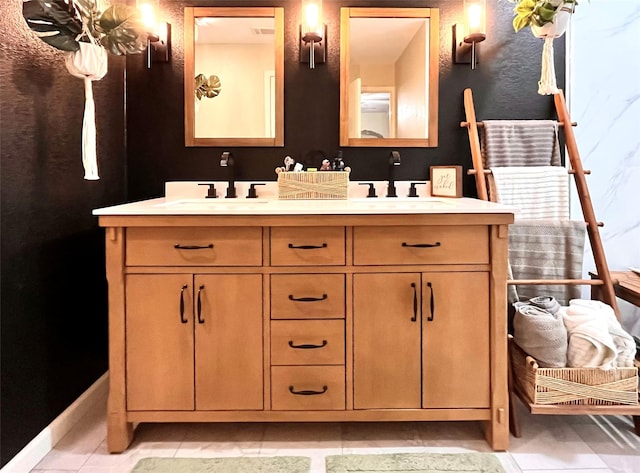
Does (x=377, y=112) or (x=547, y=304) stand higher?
(x=377, y=112)

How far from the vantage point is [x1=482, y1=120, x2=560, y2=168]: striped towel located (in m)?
2.24

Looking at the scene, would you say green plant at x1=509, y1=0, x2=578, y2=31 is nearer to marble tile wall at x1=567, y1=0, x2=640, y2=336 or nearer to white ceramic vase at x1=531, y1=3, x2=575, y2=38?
white ceramic vase at x1=531, y1=3, x2=575, y2=38

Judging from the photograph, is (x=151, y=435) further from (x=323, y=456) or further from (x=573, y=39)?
(x=573, y=39)

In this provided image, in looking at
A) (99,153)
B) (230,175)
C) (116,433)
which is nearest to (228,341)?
(116,433)

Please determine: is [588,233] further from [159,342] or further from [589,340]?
[159,342]

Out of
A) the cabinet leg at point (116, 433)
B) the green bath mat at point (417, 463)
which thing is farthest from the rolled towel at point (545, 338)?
the cabinet leg at point (116, 433)

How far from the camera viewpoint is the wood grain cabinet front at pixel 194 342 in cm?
172

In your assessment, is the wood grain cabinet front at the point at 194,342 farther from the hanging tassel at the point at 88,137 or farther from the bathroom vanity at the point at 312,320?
the hanging tassel at the point at 88,137

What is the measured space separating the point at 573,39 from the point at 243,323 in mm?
2020

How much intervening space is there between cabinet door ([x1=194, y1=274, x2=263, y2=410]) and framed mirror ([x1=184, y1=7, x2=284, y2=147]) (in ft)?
2.98

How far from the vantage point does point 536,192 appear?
7.02ft

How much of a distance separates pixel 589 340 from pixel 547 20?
4.17 feet

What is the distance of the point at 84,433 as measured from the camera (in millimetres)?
1874

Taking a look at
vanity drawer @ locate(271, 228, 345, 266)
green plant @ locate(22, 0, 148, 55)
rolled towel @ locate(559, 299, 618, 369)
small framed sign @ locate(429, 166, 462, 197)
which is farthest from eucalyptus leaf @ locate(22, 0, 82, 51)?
rolled towel @ locate(559, 299, 618, 369)
